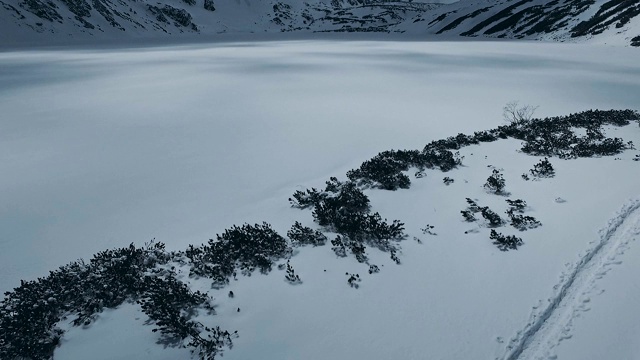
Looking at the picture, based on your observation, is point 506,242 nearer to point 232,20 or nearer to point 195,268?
point 195,268

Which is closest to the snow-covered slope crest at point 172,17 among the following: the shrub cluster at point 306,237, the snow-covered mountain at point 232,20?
the snow-covered mountain at point 232,20

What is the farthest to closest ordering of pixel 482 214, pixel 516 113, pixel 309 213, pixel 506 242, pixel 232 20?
pixel 232 20 → pixel 516 113 → pixel 309 213 → pixel 482 214 → pixel 506 242

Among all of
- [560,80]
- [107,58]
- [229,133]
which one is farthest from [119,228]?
[107,58]

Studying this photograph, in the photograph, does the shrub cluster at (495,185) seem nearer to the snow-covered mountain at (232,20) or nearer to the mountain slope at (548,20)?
the snow-covered mountain at (232,20)

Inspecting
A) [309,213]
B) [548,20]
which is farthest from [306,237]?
[548,20]

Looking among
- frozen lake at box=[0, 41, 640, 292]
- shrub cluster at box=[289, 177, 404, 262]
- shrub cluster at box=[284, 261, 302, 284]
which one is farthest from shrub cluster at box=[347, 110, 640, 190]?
shrub cluster at box=[284, 261, 302, 284]

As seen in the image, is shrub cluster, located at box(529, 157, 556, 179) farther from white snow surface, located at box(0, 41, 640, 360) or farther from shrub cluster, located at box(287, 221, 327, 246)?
shrub cluster, located at box(287, 221, 327, 246)
